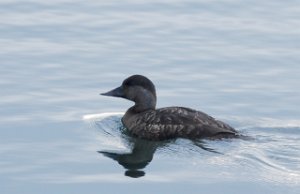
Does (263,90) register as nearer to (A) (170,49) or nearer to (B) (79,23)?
(A) (170,49)

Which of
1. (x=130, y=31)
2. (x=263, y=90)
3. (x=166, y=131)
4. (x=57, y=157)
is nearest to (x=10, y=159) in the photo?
(x=57, y=157)

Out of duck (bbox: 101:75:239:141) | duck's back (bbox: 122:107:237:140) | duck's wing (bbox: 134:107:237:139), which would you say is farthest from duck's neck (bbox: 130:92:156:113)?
duck's wing (bbox: 134:107:237:139)

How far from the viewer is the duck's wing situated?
562 inches

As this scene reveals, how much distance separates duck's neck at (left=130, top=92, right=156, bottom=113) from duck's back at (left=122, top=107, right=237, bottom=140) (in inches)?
8.9

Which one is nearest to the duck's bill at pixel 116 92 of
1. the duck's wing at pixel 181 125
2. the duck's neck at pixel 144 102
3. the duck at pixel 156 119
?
the duck at pixel 156 119

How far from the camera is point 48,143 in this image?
13.8 meters

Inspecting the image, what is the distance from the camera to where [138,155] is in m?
13.9

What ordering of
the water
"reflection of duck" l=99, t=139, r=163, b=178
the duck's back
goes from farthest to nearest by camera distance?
1. the duck's back
2. "reflection of duck" l=99, t=139, r=163, b=178
3. the water

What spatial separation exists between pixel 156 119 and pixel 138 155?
103 centimetres

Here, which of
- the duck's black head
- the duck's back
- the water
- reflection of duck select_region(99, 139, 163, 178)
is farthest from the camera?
the duck's black head

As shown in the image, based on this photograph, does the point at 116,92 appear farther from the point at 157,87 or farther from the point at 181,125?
the point at 181,125

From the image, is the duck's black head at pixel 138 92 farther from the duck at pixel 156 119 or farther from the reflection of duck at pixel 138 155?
the reflection of duck at pixel 138 155

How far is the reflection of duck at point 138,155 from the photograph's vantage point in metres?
13.2

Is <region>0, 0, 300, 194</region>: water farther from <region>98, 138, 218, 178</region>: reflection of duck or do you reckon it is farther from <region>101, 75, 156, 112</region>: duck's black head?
<region>101, 75, 156, 112</region>: duck's black head
